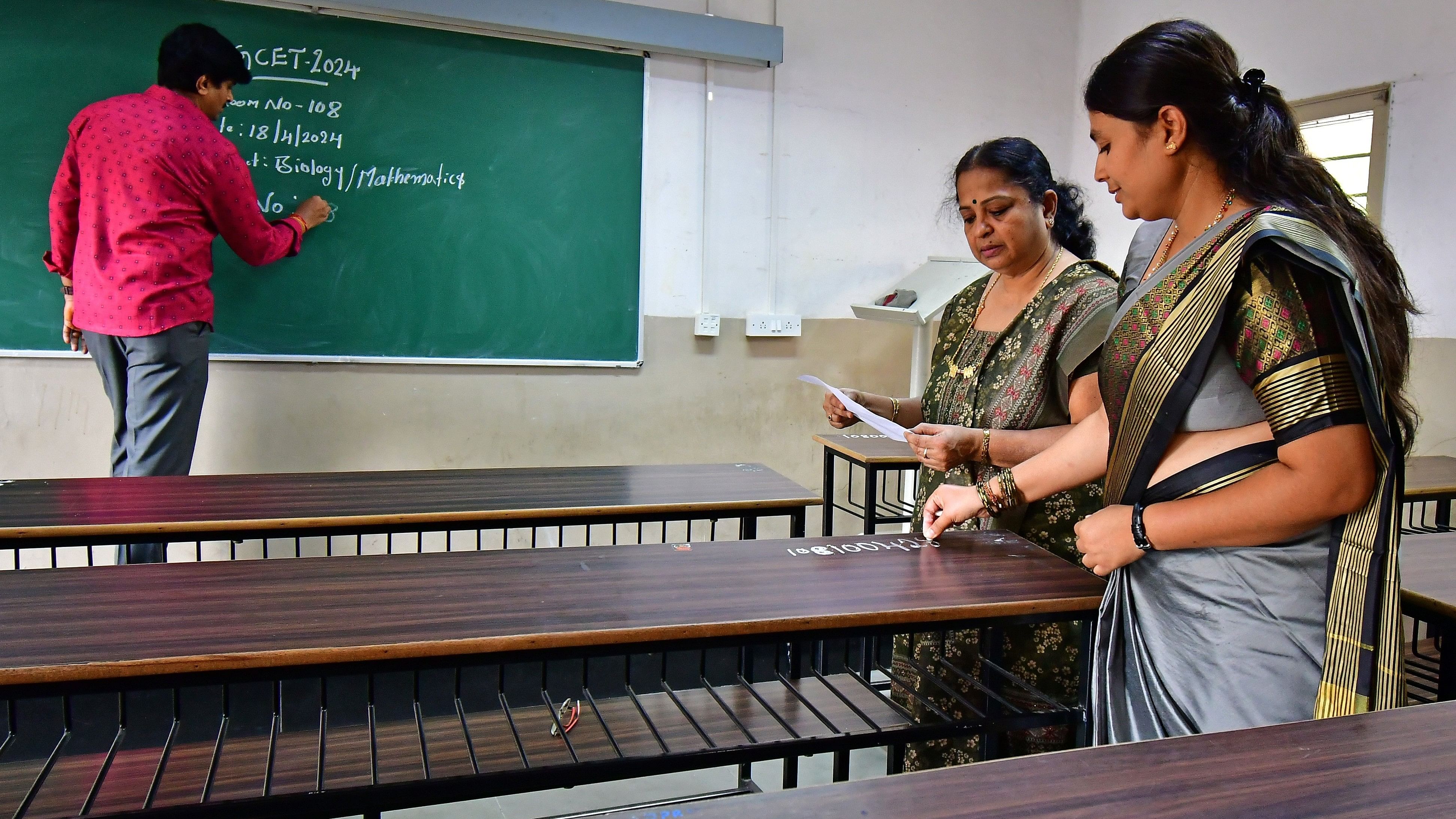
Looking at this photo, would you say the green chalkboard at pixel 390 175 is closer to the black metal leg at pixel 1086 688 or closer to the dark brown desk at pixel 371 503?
the dark brown desk at pixel 371 503

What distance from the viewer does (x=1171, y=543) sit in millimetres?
1127

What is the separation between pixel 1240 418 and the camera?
1.08m

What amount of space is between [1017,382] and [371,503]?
1.38 m

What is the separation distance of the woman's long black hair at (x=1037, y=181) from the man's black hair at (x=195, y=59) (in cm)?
232

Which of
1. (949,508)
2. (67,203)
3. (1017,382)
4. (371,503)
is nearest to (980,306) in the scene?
(1017,382)

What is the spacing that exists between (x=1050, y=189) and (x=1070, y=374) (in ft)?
1.34

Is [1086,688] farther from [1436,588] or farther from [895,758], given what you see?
[1436,588]

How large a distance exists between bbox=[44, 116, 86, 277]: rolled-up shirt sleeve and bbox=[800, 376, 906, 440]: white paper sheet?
2438mm

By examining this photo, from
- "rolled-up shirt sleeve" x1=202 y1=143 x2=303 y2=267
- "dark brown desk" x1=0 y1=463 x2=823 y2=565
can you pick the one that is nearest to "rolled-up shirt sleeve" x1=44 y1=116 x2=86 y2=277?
"rolled-up shirt sleeve" x1=202 y1=143 x2=303 y2=267

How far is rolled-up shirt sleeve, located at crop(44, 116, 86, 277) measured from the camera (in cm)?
288

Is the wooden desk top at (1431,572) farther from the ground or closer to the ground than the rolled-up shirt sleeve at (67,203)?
closer to the ground

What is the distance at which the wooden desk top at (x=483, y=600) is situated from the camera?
1104mm

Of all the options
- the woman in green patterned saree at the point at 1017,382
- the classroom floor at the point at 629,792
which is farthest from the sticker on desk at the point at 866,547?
the classroom floor at the point at 629,792

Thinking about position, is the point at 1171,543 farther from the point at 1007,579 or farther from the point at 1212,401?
the point at 1007,579
